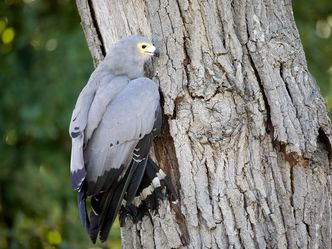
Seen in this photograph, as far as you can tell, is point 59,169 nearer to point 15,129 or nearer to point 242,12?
point 15,129

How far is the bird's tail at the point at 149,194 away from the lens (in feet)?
12.1

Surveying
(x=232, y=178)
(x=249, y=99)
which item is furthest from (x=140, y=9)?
(x=232, y=178)

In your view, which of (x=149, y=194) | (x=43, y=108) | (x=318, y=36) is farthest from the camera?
(x=318, y=36)

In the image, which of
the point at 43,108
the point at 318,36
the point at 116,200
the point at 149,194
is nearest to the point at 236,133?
the point at 149,194

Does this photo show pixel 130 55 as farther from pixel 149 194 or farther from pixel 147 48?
pixel 149 194

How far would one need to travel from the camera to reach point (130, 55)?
12.4 ft

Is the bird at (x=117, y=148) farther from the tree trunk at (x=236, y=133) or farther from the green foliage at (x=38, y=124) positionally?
the green foliage at (x=38, y=124)

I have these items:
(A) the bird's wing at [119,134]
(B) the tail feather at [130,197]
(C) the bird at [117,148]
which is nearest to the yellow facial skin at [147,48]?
(C) the bird at [117,148]

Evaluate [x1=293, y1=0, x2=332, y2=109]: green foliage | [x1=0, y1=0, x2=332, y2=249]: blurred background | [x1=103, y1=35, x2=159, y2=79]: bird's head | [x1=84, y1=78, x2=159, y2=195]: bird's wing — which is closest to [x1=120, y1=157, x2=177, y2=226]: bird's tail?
[x1=84, y1=78, x2=159, y2=195]: bird's wing

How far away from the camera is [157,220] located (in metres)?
3.72

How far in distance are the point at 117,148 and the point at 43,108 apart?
2433mm

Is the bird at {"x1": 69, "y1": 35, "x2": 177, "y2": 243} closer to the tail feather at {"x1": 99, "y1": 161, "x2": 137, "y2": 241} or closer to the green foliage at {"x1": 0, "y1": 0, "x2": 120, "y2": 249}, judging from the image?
the tail feather at {"x1": 99, "y1": 161, "x2": 137, "y2": 241}

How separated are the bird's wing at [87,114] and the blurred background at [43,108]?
6.85 feet

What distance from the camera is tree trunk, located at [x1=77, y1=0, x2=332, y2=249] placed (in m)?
3.62
